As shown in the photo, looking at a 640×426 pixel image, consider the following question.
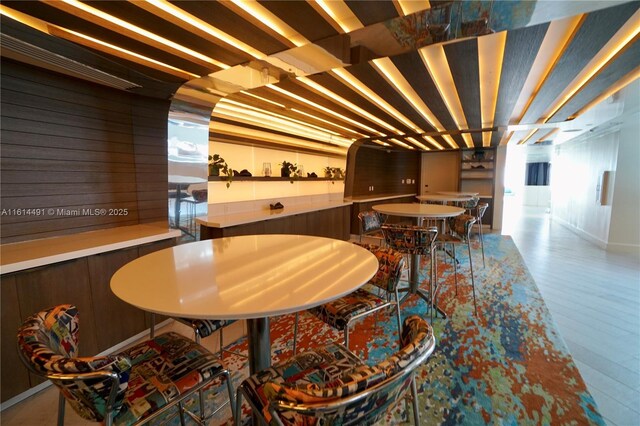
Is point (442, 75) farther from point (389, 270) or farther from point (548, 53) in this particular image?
point (389, 270)

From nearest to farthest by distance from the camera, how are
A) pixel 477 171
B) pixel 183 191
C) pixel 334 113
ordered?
pixel 183 191
pixel 334 113
pixel 477 171

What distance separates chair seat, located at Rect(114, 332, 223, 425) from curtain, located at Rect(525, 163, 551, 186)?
1624 cm

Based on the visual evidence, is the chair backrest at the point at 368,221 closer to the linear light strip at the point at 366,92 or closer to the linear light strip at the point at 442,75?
the linear light strip at the point at 366,92

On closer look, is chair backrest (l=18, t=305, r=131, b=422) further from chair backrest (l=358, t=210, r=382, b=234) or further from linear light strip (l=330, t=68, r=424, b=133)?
chair backrest (l=358, t=210, r=382, b=234)

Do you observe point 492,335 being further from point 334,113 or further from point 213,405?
point 334,113

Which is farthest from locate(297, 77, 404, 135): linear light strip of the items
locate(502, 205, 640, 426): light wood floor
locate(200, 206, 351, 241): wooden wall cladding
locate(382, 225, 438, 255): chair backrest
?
locate(502, 205, 640, 426): light wood floor

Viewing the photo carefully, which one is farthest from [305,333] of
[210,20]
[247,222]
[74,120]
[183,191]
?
[74,120]

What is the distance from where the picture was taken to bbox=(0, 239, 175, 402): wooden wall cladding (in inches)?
64.5

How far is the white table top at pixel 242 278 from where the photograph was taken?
0.96m

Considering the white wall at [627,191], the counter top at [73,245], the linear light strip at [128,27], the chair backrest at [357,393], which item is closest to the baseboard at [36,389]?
the counter top at [73,245]

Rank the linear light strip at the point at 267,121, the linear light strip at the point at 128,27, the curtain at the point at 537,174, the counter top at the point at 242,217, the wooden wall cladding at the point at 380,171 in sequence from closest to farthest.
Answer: the linear light strip at the point at 128,27 < the counter top at the point at 242,217 < the linear light strip at the point at 267,121 < the wooden wall cladding at the point at 380,171 < the curtain at the point at 537,174

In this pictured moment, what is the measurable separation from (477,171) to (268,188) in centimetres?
713

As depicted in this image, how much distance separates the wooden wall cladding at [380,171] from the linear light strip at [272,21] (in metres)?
4.38

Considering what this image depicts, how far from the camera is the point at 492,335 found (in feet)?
7.88
